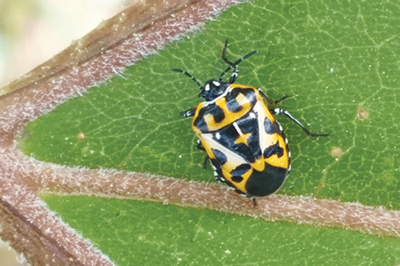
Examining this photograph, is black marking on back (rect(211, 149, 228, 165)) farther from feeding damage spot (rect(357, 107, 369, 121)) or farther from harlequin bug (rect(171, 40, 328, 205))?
feeding damage spot (rect(357, 107, 369, 121))

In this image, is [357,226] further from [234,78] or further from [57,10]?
[57,10]

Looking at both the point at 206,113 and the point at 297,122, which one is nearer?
the point at 297,122

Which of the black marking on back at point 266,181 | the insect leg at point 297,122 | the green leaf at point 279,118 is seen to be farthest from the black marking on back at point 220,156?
the insect leg at point 297,122

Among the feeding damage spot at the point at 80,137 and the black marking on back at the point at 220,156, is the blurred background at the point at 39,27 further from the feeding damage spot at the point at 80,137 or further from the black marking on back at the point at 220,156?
the black marking on back at the point at 220,156

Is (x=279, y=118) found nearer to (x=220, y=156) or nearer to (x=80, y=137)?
(x=220, y=156)

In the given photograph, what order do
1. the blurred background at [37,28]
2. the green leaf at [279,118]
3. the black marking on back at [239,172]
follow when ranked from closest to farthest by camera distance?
1. the green leaf at [279,118]
2. the black marking on back at [239,172]
3. the blurred background at [37,28]

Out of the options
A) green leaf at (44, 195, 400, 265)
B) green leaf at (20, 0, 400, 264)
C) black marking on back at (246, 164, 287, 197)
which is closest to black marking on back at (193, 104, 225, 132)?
green leaf at (20, 0, 400, 264)

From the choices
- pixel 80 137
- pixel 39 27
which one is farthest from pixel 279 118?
pixel 39 27
